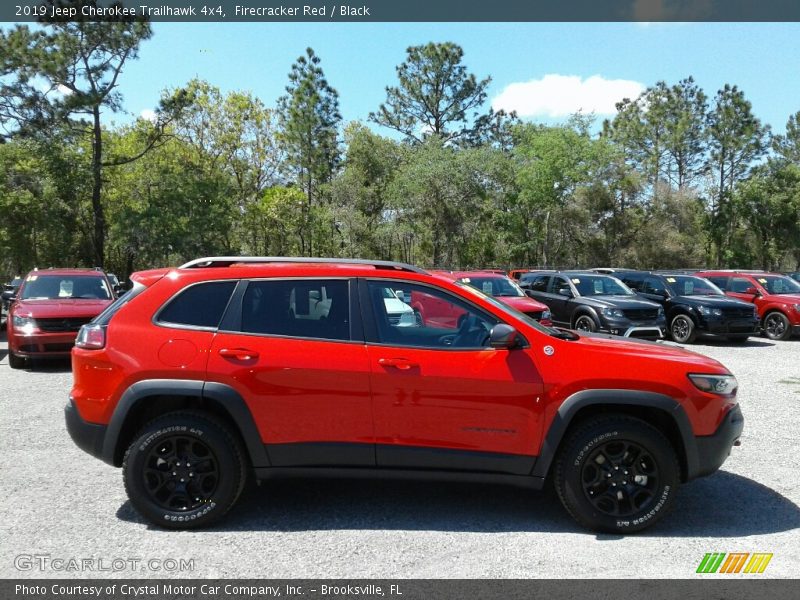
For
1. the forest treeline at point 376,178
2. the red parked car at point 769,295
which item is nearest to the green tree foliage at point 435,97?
the forest treeline at point 376,178

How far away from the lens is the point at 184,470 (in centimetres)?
415

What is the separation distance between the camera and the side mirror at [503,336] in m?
4.00

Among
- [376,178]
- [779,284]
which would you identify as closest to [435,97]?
[376,178]

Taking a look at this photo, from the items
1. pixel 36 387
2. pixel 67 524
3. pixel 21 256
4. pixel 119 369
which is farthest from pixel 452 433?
pixel 21 256

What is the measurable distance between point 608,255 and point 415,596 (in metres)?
40.5

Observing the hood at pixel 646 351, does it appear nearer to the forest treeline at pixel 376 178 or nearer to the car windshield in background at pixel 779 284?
the car windshield in background at pixel 779 284

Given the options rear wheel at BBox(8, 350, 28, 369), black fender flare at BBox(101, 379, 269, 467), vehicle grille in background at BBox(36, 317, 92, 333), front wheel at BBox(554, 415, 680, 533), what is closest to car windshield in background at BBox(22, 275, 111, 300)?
vehicle grille in background at BBox(36, 317, 92, 333)

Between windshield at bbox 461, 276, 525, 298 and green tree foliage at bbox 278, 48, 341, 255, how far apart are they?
28753 mm

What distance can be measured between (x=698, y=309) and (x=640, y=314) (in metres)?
2.25

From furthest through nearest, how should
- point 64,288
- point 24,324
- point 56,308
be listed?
point 64,288 → point 56,308 → point 24,324

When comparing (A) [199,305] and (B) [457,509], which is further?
(B) [457,509]

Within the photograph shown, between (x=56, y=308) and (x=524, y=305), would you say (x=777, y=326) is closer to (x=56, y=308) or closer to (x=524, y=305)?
(x=524, y=305)

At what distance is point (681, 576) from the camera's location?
3.55 metres

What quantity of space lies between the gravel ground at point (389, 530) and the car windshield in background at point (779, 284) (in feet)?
41.7
